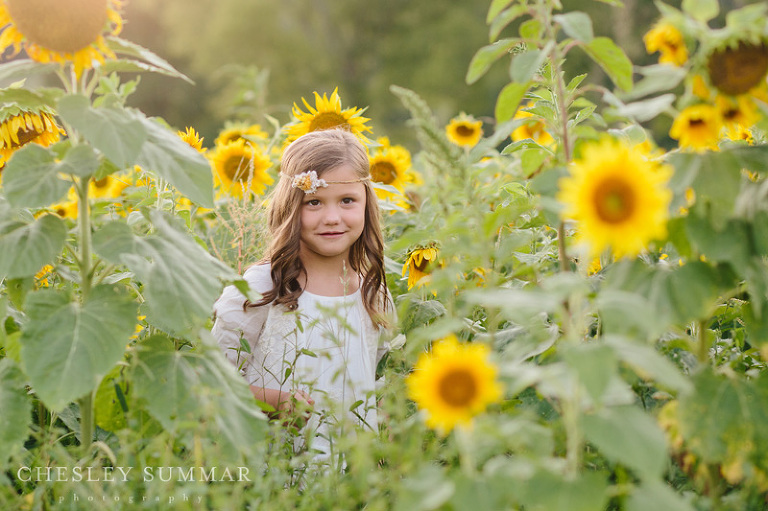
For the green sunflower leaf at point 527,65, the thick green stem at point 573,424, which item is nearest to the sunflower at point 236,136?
the green sunflower leaf at point 527,65

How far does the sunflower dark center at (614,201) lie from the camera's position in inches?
49.6

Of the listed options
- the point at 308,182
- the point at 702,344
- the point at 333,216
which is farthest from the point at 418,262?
the point at 702,344

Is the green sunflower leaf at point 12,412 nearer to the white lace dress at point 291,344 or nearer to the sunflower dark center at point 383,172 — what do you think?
the white lace dress at point 291,344

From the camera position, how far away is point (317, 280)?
2.93 metres

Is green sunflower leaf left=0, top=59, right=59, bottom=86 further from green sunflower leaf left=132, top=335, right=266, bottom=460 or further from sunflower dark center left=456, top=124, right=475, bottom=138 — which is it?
sunflower dark center left=456, top=124, right=475, bottom=138

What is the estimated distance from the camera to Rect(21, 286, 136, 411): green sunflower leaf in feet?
5.22

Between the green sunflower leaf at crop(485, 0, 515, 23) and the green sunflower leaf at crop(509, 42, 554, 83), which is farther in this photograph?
the green sunflower leaf at crop(485, 0, 515, 23)

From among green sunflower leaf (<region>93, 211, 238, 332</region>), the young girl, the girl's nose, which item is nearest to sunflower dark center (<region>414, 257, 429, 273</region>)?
the young girl

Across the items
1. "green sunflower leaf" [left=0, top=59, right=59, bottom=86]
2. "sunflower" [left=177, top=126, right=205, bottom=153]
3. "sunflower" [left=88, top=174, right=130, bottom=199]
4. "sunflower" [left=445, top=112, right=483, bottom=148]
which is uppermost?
"sunflower" [left=445, top=112, right=483, bottom=148]

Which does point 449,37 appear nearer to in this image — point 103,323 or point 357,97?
point 357,97

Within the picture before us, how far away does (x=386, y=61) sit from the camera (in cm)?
2161

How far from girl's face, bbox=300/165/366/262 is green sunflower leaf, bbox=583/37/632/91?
135 cm

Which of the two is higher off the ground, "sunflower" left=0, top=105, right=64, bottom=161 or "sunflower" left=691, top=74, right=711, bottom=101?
"sunflower" left=0, top=105, right=64, bottom=161

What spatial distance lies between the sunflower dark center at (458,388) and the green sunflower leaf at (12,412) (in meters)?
1.03
